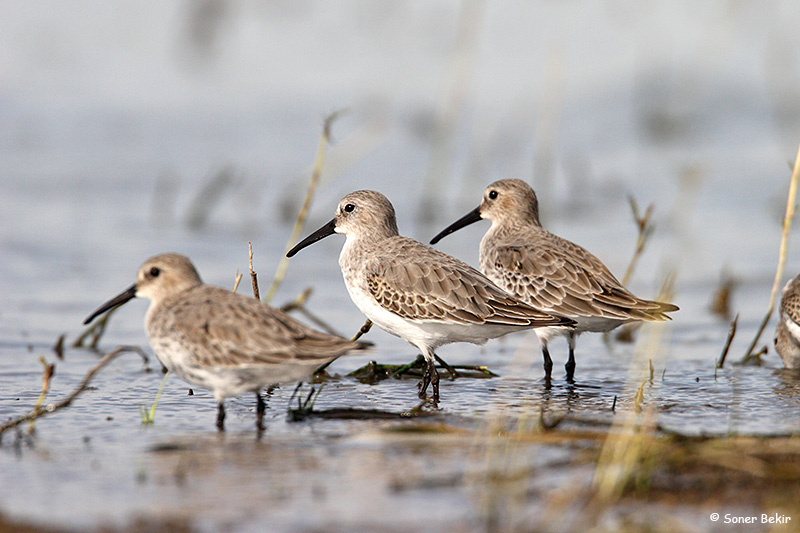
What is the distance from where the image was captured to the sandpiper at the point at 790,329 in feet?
26.7

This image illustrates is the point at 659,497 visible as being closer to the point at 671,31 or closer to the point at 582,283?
the point at 582,283

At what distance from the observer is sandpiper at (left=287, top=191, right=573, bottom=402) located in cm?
733

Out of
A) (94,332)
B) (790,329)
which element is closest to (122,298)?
(94,332)

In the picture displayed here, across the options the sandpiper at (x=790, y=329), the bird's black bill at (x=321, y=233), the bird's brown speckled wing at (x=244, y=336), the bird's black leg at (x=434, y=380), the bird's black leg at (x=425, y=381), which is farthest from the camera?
the bird's black bill at (x=321, y=233)

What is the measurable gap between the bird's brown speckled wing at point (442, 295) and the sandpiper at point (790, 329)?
1.91 m

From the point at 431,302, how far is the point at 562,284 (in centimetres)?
131

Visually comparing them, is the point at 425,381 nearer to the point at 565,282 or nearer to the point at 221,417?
the point at 565,282

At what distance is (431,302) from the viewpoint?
738 cm

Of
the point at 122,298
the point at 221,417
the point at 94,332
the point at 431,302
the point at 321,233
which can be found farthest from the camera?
the point at 94,332

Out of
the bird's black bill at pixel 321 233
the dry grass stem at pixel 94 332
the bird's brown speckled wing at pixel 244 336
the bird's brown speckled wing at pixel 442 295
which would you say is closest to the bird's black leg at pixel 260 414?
the bird's brown speckled wing at pixel 244 336

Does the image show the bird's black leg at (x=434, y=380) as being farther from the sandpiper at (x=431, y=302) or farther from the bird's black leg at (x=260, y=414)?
the bird's black leg at (x=260, y=414)

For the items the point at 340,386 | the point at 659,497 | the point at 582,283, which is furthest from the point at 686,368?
the point at 659,497

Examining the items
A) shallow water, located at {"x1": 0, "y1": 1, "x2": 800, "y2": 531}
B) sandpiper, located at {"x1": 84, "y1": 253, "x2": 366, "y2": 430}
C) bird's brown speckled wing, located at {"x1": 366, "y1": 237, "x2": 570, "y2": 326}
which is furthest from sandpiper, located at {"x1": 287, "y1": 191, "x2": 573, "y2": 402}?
sandpiper, located at {"x1": 84, "y1": 253, "x2": 366, "y2": 430}

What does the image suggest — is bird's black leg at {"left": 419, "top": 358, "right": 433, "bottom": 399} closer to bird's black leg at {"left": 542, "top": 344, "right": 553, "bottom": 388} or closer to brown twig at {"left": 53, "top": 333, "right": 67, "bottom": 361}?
bird's black leg at {"left": 542, "top": 344, "right": 553, "bottom": 388}
